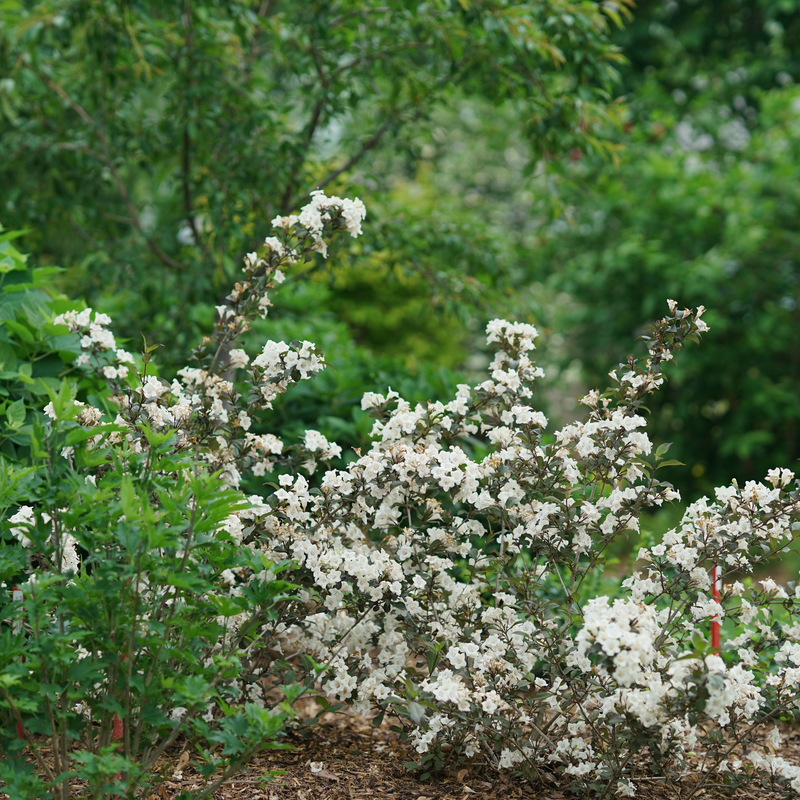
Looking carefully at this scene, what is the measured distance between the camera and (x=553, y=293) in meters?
9.84

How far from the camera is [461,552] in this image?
8.34 ft

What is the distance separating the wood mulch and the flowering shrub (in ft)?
0.20

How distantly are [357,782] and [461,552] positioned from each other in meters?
0.74

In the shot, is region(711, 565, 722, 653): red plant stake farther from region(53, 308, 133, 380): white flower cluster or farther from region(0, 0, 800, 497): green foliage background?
region(53, 308, 133, 380): white flower cluster

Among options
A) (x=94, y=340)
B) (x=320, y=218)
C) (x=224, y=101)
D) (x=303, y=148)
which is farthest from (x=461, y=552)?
(x=224, y=101)

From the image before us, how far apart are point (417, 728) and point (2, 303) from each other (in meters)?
2.10

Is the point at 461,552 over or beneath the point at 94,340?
beneath

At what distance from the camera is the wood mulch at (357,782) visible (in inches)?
92.9

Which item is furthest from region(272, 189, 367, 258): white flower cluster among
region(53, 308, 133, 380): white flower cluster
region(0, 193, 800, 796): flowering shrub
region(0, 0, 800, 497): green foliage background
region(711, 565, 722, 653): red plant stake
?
region(711, 565, 722, 653): red plant stake

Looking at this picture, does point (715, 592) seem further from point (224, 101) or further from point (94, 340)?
point (224, 101)

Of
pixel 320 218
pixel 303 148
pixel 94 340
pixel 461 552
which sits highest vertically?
pixel 303 148

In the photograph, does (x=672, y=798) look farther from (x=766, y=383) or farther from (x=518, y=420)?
(x=766, y=383)

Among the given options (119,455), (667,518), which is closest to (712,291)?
(667,518)

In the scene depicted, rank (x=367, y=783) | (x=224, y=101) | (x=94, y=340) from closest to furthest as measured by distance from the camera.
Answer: (x=367, y=783) → (x=94, y=340) → (x=224, y=101)
